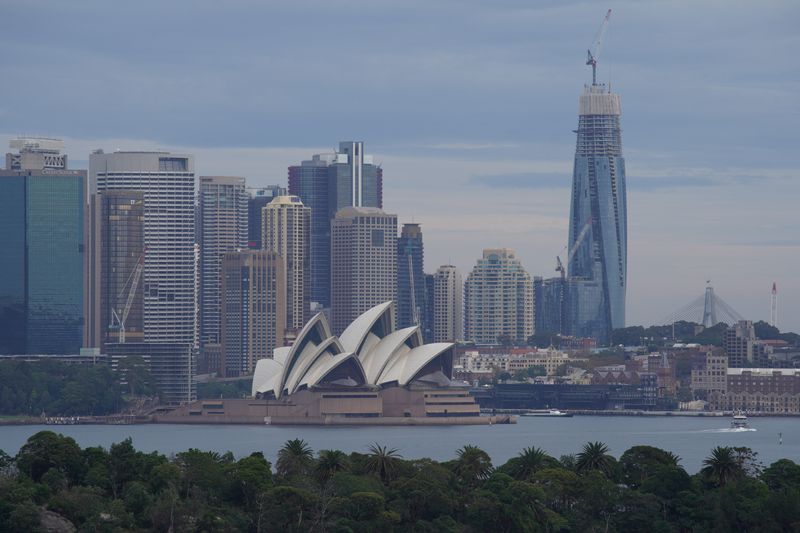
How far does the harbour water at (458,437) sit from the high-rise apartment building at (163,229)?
41.0 meters

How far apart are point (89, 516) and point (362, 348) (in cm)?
7520

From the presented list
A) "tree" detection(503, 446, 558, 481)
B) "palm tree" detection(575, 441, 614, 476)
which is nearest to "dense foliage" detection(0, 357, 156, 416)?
"tree" detection(503, 446, 558, 481)

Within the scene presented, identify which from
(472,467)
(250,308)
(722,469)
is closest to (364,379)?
(250,308)

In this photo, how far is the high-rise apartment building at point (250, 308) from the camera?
6841 inches

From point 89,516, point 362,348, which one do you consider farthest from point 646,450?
point 362,348

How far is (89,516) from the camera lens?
4859 cm

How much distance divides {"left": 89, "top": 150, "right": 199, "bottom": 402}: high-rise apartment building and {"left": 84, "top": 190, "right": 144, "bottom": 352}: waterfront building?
6.96 feet

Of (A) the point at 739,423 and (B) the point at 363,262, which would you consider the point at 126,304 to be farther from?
(A) the point at 739,423

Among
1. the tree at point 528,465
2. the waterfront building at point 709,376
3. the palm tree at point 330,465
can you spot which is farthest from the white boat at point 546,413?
the palm tree at point 330,465

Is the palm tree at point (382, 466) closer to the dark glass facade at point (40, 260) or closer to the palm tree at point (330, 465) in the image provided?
the palm tree at point (330, 465)

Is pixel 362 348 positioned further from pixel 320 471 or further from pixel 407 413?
pixel 320 471

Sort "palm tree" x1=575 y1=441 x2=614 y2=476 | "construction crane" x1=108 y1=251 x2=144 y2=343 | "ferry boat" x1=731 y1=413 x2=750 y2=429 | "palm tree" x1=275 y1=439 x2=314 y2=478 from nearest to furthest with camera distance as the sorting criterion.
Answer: "palm tree" x1=275 y1=439 x2=314 y2=478 < "palm tree" x1=575 y1=441 x2=614 y2=476 < "ferry boat" x1=731 y1=413 x2=750 y2=429 < "construction crane" x1=108 y1=251 x2=144 y2=343

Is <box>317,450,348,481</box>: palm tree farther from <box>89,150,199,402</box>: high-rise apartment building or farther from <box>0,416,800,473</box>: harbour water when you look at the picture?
<box>89,150,199,402</box>: high-rise apartment building

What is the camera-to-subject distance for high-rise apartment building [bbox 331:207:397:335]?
192125 mm
